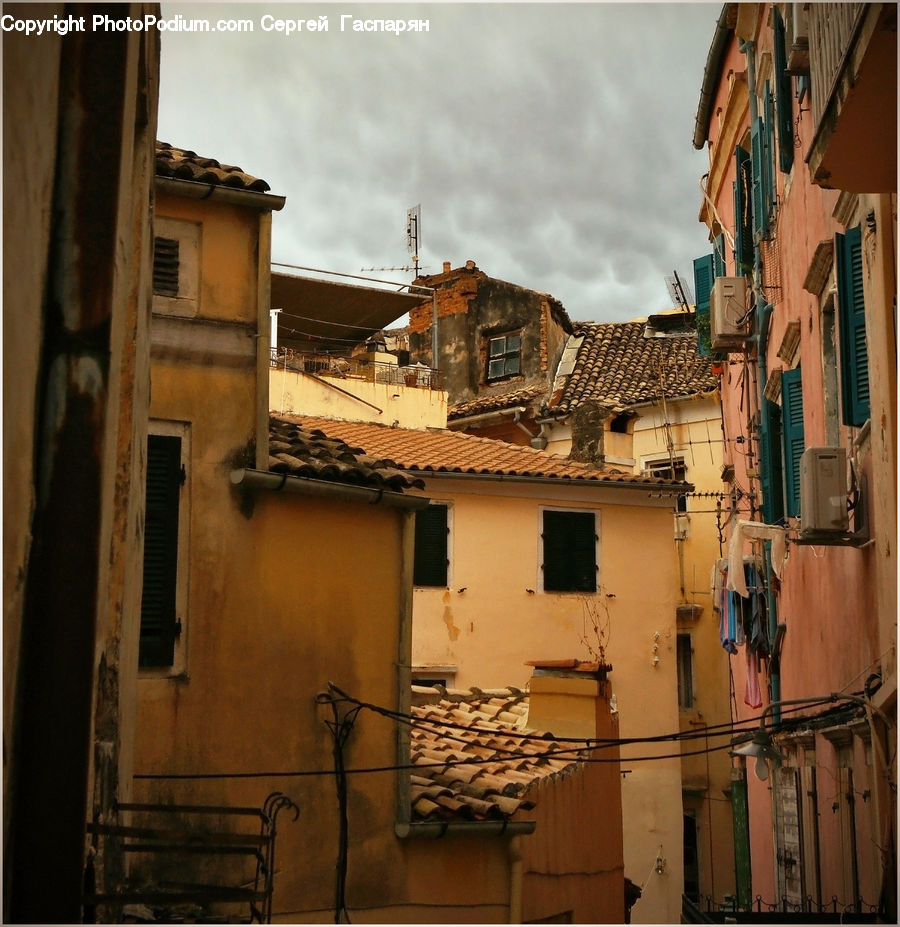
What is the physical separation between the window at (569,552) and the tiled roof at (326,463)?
11.4m

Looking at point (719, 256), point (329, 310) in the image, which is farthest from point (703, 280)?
point (329, 310)

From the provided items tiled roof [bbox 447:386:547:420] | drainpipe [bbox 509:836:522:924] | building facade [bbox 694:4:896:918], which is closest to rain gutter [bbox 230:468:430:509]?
drainpipe [bbox 509:836:522:924]

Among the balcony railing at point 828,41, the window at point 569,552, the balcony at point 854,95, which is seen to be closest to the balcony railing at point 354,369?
the window at point 569,552

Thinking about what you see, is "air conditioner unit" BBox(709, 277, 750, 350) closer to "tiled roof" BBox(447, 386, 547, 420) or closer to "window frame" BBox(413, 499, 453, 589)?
"window frame" BBox(413, 499, 453, 589)

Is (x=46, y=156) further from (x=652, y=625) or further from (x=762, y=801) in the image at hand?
(x=652, y=625)

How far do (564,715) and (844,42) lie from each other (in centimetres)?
890

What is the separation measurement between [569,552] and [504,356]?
12790 mm

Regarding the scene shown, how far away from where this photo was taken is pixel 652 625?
25.1m

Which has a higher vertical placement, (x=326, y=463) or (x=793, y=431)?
(x=793, y=431)

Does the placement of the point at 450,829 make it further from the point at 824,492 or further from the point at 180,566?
the point at 824,492

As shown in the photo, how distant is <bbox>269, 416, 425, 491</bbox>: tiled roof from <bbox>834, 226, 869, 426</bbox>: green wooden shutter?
12.0ft

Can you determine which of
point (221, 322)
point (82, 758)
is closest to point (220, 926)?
point (82, 758)

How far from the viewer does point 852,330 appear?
36.0ft

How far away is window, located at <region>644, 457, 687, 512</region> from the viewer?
111 feet
